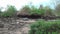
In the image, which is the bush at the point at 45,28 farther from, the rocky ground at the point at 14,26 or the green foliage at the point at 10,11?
the green foliage at the point at 10,11

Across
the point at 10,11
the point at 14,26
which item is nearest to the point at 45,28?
the point at 14,26

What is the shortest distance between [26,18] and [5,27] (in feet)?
3.71

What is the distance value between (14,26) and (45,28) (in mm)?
2579

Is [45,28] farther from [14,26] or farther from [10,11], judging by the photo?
[10,11]

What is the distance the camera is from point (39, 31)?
5.69 metres

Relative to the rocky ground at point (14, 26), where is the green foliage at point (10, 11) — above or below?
above

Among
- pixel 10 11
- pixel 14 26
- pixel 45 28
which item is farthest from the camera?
pixel 10 11

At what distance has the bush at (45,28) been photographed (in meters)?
5.67

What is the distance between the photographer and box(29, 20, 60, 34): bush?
5672 millimetres

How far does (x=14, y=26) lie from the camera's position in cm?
802

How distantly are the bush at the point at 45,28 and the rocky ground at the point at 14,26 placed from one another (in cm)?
185

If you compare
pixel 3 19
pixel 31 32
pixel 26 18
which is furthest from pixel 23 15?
pixel 31 32

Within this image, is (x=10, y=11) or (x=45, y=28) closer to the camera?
(x=45, y=28)

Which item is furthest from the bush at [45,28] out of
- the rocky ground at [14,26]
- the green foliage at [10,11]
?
the green foliage at [10,11]
